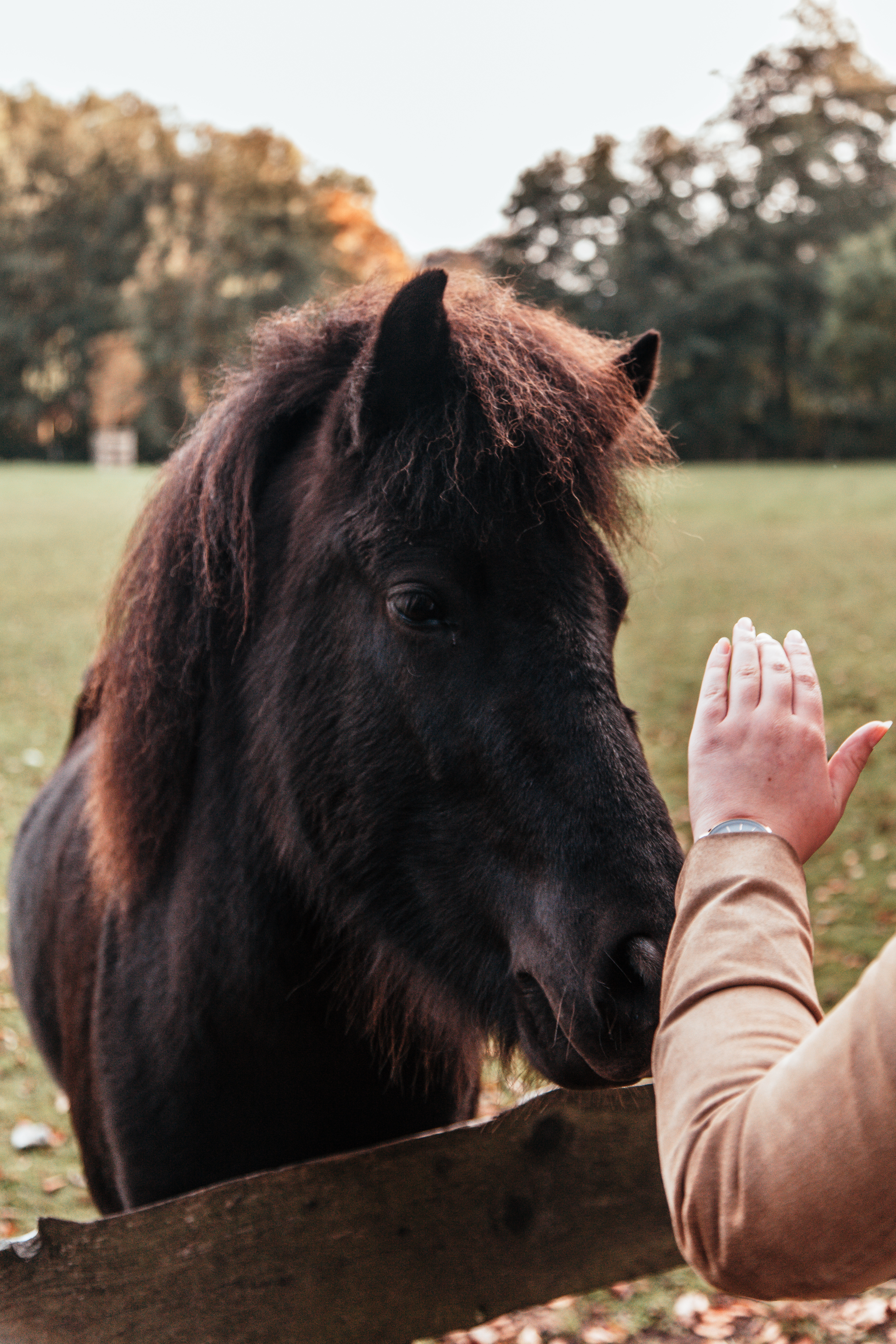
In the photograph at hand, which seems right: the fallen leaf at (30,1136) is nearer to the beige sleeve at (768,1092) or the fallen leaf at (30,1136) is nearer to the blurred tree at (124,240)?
the beige sleeve at (768,1092)

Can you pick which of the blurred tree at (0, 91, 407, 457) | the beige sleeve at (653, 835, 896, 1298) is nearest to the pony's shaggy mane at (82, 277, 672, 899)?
the beige sleeve at (653, 835, 896, 1298)

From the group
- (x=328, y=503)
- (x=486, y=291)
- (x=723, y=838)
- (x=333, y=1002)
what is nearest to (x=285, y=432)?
(x=328, y=503)

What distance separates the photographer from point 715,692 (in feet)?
3.69

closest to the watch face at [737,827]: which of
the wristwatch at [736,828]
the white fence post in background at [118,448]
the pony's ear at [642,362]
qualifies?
the wristwatch at [736,828]

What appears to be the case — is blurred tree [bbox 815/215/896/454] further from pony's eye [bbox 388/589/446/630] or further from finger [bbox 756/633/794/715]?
finger [bbox 756/633/794/715]

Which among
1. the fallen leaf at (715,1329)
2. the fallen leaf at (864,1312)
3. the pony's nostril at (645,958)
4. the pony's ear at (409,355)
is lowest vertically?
the fallen leaf at (715,1329)

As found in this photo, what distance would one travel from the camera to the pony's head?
1441 millimetres

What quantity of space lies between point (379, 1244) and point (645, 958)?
0.93 meters

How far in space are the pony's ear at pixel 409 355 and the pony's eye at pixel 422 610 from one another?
330 millimetres

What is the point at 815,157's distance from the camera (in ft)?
128

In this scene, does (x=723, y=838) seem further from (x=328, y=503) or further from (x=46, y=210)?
(x=46, y=210)

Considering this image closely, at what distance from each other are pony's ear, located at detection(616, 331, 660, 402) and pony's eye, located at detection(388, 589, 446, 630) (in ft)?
A: 2.26

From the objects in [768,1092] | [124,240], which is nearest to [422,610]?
[768,1092]

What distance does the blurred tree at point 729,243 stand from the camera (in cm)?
3550
